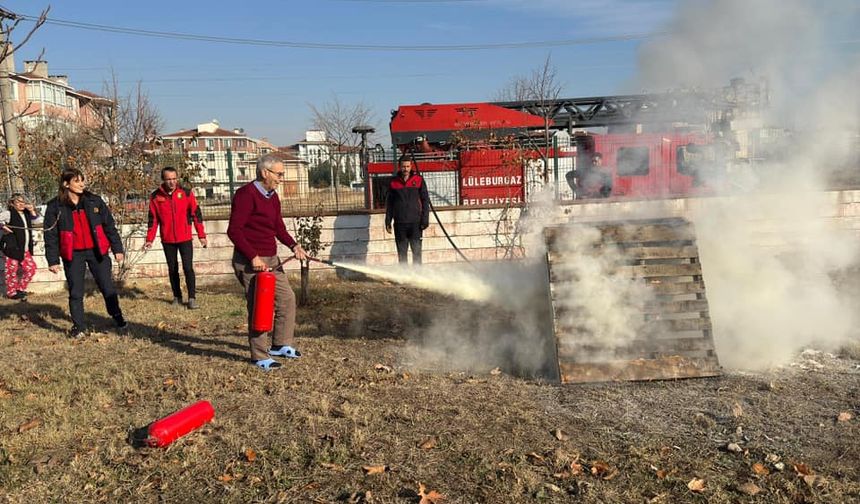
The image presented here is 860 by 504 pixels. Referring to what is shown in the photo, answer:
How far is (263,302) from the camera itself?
5.95 meters

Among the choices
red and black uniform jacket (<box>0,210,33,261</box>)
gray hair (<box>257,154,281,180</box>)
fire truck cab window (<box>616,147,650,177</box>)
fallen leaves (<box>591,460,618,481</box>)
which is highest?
fire truck cab window (<box>616,147,650,177</box>)

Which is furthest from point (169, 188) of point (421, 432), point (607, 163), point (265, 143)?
point (265, 143)

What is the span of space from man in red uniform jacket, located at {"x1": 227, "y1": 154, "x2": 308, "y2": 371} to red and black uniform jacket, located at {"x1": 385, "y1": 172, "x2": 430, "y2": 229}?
13.6 ft

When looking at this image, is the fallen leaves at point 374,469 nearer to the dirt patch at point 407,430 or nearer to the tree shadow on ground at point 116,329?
the dirt patch at point 407,430

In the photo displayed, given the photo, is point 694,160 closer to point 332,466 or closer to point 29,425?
point 332,466

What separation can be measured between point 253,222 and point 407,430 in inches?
105

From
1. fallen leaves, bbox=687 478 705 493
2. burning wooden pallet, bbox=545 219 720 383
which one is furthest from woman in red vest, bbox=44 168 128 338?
fallen leaves, bbox=687 478 705 493

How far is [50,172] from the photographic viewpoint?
1102 centimetres

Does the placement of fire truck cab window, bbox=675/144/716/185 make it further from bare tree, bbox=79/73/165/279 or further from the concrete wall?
bare tree, bbox=79/73/165/279

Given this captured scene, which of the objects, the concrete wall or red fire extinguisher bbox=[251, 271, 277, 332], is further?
the concrete wall

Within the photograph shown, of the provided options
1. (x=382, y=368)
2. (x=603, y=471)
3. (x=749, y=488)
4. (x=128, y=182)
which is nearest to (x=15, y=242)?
(x=128, y=182)

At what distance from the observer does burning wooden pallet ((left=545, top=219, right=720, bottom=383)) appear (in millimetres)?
5496

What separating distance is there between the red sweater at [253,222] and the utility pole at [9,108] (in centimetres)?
204

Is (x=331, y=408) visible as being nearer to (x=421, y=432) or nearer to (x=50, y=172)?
(x=421, y=432)
